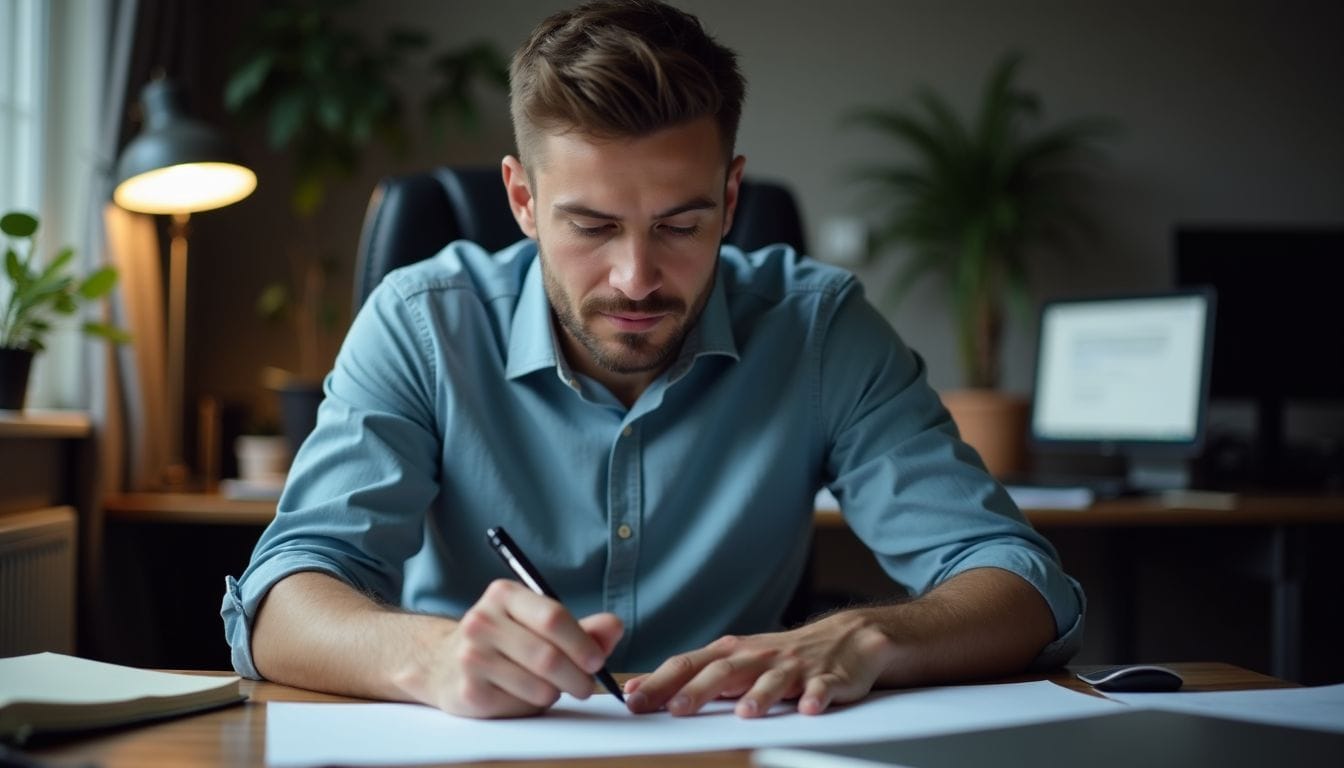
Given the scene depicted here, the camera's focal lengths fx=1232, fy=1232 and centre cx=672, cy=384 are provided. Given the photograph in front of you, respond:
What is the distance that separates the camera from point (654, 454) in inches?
50.4

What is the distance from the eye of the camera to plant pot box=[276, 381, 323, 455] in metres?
2.22

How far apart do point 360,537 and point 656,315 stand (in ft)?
1.11

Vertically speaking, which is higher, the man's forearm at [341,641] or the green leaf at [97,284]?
the green leaf at [97,284]

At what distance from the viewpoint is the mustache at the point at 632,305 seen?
45.4 inches

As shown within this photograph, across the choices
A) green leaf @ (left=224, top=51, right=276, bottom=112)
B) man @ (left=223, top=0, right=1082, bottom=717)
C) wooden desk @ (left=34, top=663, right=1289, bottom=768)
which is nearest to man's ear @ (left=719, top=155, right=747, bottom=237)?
man @ (left=223, top=0, right=1082, bottom=717)

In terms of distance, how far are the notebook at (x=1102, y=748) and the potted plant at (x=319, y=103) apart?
79.1 inches

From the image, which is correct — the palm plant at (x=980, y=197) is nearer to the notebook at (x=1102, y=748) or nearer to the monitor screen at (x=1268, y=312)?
the monitor screen at (x=1268, y=312)

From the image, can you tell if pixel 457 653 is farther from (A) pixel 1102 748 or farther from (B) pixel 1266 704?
(B) pixel 1266 704

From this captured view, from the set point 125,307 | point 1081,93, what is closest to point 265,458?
point 125,307

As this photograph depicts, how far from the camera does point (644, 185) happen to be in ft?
3.65

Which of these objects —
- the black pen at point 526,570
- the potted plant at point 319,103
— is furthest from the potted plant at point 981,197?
the black pen at point 526,570

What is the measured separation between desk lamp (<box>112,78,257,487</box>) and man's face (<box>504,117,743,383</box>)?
1.16 meters

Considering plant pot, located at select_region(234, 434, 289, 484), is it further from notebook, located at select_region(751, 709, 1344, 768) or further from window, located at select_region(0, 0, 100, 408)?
A: notebook, located at select_region(751, 709, 1344, 768)

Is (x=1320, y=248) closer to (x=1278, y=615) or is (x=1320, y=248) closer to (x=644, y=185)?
(x=1278, y=615)
